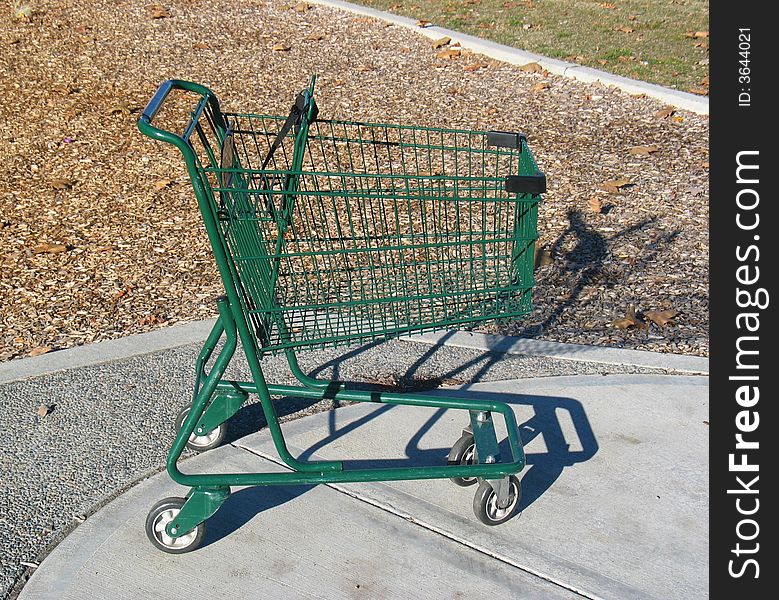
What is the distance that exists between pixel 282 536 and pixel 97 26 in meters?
8.24

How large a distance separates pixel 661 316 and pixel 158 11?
25.4 ft

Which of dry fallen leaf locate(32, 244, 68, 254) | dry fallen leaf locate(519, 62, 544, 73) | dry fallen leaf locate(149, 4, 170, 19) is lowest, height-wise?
dry fallen leaf locate(32, 244, 68, 254)

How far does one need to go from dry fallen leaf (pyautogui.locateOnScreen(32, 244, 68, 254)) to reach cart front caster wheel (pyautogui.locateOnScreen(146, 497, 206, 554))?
9.80 ft

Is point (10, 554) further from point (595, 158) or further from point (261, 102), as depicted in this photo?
point (261, 102)

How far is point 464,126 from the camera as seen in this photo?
26.1ft

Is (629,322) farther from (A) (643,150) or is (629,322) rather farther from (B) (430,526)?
(A) (643,150)

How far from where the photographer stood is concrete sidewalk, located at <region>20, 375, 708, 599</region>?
122 inches

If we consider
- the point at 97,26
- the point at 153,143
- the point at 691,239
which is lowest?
the point at 691,239

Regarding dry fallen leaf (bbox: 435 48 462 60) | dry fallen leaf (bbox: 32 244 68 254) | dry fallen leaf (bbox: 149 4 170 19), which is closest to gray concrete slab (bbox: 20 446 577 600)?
dry fallen leaf (bbox: 32 244 68 254)

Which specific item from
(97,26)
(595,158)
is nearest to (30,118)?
(97,26)

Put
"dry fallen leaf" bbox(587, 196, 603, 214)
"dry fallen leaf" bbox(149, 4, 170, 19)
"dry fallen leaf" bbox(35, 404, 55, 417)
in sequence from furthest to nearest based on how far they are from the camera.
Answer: "dry fallen leaf" bbox(149, 4, 170, 19)
"dry fallen leaf" bbox(587, 196, 603, 214)
"dry fallen leaf" bbox(35, 404, 55, 417)

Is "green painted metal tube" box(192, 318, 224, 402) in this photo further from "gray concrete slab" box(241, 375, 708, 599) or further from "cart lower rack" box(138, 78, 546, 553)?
"gray concrete slab" box(241, 375, 708, 599)

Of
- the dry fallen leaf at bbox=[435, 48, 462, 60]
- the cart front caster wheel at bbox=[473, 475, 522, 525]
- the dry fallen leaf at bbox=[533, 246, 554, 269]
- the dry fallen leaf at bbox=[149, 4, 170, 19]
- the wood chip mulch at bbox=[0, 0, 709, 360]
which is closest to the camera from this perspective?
the cart front caster wheel at bbox=[473, 475, 522, 525]
